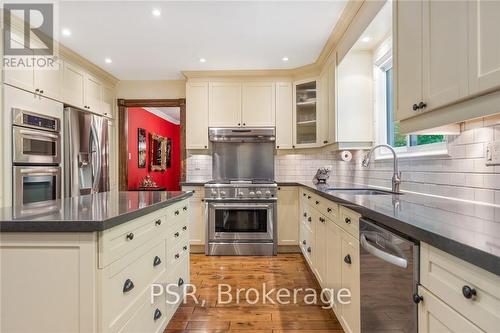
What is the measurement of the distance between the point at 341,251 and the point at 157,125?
623cm

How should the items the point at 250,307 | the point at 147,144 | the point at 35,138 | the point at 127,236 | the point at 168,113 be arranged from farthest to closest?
the point at 168,113 → the point at 147,144 → the point at 35,138 → the point at 250,307 → the point at 127,236

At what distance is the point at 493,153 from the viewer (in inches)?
54.2

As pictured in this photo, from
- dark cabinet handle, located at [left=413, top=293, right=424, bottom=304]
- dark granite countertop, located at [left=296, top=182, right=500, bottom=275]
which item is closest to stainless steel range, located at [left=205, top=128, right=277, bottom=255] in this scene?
dark granite countertop, located at [left=296, top=182, right=500, bottom=275]

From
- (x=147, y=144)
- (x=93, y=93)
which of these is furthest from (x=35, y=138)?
(x=147, y=144)

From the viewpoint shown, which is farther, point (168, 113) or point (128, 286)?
point (168, 113)

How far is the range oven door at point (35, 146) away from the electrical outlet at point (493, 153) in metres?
3.49

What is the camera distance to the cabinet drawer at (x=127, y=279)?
3.81 feet

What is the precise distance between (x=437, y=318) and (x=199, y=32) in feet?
9.52

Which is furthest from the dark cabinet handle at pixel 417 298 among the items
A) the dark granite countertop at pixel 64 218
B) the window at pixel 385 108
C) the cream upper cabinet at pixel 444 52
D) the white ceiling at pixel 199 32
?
the white ceiling at pixel 199 32

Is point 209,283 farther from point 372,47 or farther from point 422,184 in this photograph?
point 372,47

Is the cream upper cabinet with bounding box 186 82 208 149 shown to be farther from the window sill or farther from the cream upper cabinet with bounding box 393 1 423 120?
the cream upper cabinet with bounding box 393 1 423 120

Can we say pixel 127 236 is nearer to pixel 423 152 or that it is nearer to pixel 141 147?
pixel 423 152

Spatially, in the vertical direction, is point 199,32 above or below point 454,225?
above

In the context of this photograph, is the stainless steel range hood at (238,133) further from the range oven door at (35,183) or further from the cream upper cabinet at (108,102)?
the range oven door at (35,183)
